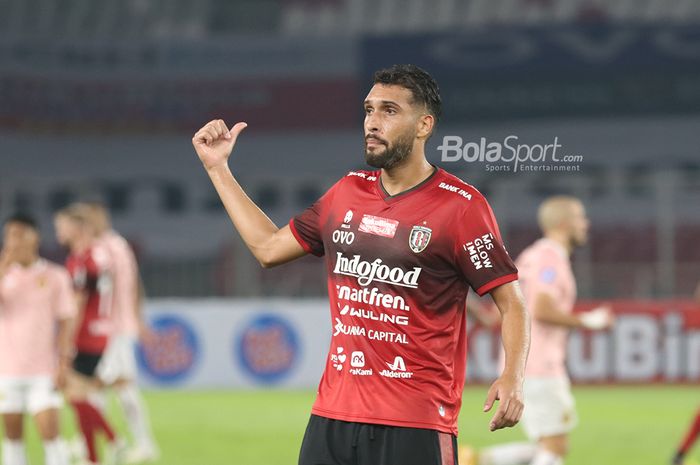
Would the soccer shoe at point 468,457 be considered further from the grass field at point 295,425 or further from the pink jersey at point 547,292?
the grass field at point 295,425

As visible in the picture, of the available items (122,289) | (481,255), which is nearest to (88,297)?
(122,289)

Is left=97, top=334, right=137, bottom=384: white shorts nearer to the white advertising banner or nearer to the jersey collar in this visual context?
the white advertising banner

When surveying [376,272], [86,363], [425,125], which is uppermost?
[425,125]

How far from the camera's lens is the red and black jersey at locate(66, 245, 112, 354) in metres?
10.6

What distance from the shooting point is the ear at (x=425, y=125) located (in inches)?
171

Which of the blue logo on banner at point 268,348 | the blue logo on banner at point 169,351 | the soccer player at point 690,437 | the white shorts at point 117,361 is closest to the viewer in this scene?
the soccer player at point 690,437

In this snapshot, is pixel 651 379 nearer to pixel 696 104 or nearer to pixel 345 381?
pixel 696 104

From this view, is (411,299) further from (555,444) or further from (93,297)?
(93,297)

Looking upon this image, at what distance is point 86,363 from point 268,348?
26.4 feet

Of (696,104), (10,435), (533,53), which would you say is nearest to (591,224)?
(696,104)

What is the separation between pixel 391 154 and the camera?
4.28m

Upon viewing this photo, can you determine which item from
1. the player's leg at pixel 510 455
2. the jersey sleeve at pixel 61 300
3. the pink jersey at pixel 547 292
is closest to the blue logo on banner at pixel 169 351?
the jersey sleeve at pixel 61 300

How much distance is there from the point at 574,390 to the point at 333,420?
14631 millimetres

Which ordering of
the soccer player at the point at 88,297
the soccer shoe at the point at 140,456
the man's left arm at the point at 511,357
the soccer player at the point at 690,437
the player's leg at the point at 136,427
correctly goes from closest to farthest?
1. the man's left arm at the point at 511,357
2. the soccer player at the point at 690,437
3. the soccer player at the point at 88,297
4. the soccer shoe at the point at 140,456
5. the player's leg at the point at 136,427
